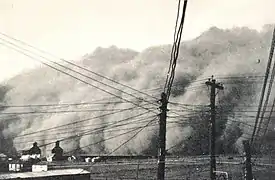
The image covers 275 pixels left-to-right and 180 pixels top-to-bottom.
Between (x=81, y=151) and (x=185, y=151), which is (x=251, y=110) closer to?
(x=185, y=151)

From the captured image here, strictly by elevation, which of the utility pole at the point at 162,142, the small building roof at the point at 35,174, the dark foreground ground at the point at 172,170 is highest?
the utility pole at the point at 162,142

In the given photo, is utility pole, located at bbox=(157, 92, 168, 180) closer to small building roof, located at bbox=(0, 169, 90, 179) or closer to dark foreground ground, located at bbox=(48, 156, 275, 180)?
small building roof, located at bbox=(0, 169, 90, 179)

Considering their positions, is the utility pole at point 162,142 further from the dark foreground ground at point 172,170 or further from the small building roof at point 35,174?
the dark foreground ground at point 172,170

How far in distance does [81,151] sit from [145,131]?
949cm

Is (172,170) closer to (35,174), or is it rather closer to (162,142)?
(35,174)

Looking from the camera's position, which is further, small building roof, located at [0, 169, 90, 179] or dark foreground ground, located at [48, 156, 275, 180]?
dark foreground ground, located at [48, 156, 275, 180]

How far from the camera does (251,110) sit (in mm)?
25844

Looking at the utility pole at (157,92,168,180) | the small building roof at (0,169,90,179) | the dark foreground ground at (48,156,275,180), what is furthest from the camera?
the dark foreground ground at (48,156,275,180)

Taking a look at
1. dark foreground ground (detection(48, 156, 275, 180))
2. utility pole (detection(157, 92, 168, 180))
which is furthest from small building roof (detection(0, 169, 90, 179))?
dark foreground ground (detection(48, 156, 275, 180))

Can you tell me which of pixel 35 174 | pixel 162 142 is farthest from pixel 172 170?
pixel 162 142

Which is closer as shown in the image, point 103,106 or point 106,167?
point 106,167

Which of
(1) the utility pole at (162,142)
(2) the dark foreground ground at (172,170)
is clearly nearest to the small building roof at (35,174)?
(1) the utility pole at (162,142)

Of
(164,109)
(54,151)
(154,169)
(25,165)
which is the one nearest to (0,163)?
(25,165)

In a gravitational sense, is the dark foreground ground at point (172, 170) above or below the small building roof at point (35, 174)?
below
